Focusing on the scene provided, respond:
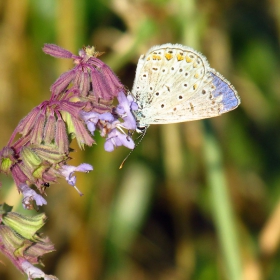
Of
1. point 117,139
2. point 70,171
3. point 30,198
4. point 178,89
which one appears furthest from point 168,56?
point 30,198

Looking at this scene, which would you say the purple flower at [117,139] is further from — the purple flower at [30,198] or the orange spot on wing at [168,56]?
the orange spot on wing at [168,56]

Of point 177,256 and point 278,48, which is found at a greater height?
point 278,48

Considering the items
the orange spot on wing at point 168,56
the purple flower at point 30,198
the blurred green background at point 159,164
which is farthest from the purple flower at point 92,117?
the blurred green background at point 159,164

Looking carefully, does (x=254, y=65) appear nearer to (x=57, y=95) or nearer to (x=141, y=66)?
(x=141, y=66)

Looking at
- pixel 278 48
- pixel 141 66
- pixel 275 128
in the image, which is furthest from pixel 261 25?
pixel 141 66

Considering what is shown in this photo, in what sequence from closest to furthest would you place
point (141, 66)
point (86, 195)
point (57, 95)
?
1. point (57, 95)
2. point (141, 66)
3. point (86, 195)

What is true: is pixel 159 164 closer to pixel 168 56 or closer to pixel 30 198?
pixel 168 56

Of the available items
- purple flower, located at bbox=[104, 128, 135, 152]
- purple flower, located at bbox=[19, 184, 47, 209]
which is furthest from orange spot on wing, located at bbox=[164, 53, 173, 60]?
purple flower, located at bbox=[19, 184, 47, 209]
